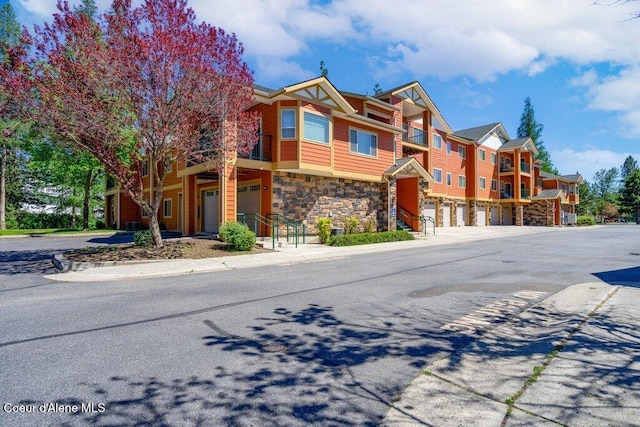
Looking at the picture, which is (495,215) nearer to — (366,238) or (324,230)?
(366,238)

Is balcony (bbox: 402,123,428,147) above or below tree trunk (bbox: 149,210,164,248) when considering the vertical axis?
above

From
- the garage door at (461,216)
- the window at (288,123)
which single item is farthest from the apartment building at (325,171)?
the garage door at (461,216)

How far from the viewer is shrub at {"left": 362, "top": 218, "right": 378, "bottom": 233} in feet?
68.7

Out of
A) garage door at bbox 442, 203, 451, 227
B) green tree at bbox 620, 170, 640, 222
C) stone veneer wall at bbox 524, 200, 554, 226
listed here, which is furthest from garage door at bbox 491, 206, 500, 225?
A: green tree at bbox 620, 170, 640, 222

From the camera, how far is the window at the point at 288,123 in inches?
678

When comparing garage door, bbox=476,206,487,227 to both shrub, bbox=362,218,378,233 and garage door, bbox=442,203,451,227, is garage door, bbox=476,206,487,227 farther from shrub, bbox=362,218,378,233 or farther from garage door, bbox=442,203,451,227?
shrub, bbox=362,218,378,233

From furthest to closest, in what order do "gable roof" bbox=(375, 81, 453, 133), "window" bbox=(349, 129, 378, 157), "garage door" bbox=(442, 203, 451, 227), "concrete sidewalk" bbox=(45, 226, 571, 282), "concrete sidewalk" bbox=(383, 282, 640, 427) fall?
1. "garage door" bbox=(442, 203, 451, 227)
2. "gable roof" bbox=(375, 81, 453, 133)
3. "window" bbox=(349, 129, 378, 157)
4. "concrete sidewalk" bbox=(45, 226, 571, 282)
5. "concrete sidewalk" bbox=(383, 282, 640, 427)

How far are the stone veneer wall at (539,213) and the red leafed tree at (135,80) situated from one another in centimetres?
4394

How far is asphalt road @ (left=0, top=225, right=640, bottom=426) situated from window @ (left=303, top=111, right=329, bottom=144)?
9.91m

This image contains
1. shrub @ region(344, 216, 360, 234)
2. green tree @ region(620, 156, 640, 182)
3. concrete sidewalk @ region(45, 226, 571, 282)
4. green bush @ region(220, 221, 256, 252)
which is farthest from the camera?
green tree @ region(620, 156, 640, 182)

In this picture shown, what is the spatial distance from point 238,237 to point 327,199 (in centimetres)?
722

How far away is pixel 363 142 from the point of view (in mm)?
21141

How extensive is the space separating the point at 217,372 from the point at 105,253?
1003 cm

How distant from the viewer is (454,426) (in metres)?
2.82
